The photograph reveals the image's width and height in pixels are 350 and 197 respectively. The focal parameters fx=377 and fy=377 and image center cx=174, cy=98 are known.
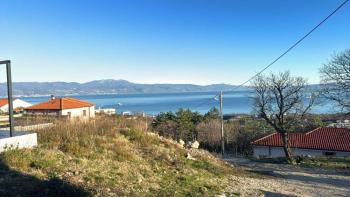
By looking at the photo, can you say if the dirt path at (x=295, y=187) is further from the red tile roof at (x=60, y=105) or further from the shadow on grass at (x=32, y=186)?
the red tile roof at (x=60, y=105)

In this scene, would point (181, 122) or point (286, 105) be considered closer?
point (286, 105)

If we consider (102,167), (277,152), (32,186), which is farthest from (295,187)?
(277,152)

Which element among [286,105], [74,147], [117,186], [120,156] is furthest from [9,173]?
[286,105]

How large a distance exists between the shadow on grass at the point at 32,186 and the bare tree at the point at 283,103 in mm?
23640

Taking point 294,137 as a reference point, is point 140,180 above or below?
above

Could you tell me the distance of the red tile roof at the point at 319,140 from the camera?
41.9 m

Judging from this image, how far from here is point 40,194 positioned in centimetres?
763

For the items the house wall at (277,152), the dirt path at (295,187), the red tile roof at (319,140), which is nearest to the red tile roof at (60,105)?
the red tile roof at (319,140)

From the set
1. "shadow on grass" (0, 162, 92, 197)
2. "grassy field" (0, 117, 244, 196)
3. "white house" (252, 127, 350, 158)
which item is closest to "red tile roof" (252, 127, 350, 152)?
"white house" (252, 127, 350, 158)

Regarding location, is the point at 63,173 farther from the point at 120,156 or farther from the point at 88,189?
the point at 120,156

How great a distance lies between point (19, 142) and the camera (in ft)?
35.5

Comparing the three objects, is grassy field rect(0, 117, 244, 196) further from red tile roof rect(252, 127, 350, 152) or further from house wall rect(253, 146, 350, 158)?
red tile roof rect(252, 127, 350, 152)

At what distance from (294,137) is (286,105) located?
18814 mm

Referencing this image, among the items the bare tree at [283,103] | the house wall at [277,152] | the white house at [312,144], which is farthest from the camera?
the house wall at [277,152]
